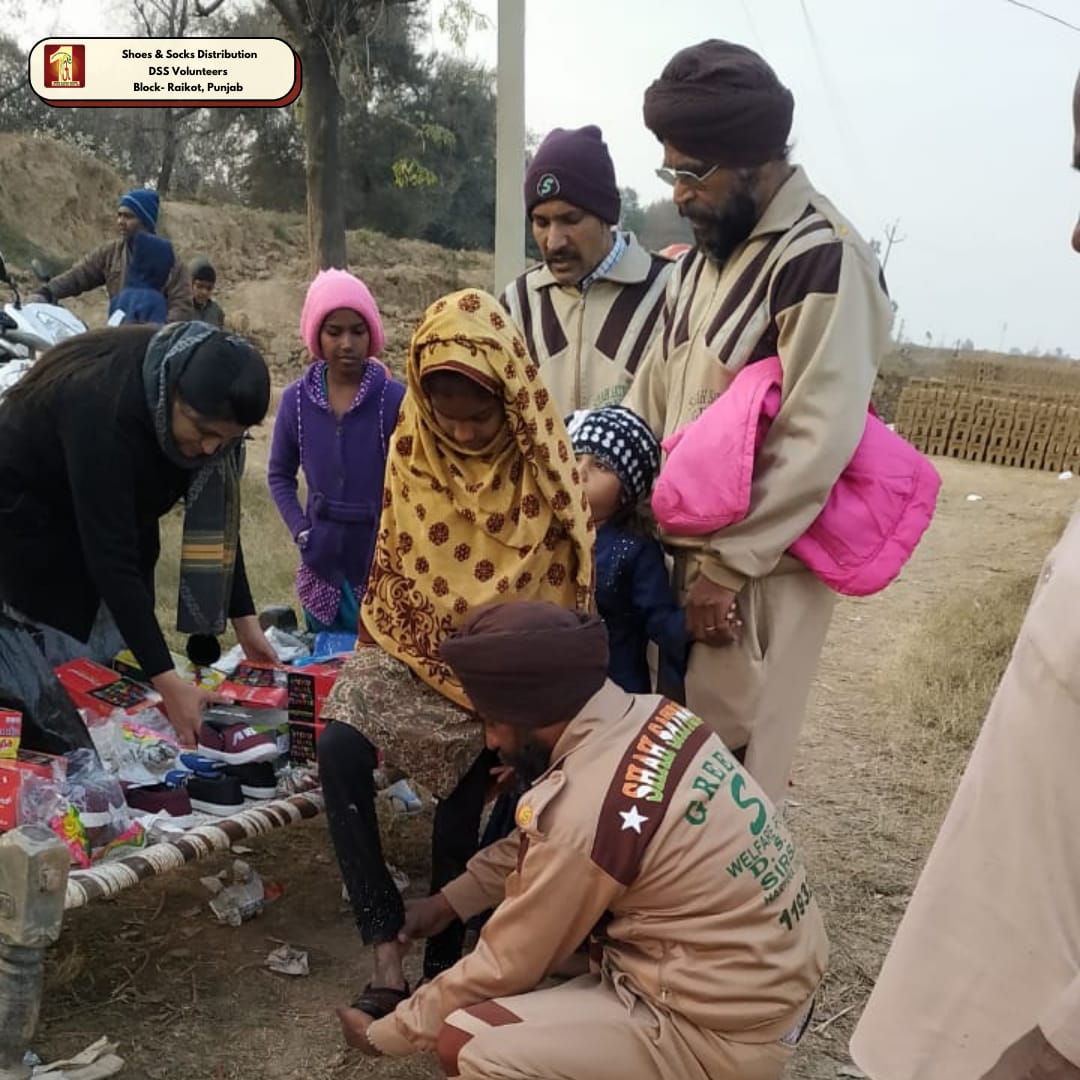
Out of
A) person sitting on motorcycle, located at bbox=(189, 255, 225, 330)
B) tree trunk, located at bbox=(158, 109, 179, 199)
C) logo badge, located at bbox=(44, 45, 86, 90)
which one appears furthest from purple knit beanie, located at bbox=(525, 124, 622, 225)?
tree trunk, located at bbox=(158, 109, 179, 199)

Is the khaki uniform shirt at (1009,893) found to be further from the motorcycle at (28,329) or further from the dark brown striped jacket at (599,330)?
the motorcycle at (28,329)

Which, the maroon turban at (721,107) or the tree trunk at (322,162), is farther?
the tree trunk at (322,162)

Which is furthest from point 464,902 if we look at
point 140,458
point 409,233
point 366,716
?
point 409,233

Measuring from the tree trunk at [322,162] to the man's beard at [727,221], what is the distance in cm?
1336

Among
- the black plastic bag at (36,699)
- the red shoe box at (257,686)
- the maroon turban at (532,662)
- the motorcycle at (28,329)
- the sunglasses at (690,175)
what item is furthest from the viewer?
the motorcycle at (28,329)

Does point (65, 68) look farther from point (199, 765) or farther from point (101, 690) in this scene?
point (199, 765)

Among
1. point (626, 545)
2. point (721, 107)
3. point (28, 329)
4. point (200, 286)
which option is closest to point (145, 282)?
point (200, 286)

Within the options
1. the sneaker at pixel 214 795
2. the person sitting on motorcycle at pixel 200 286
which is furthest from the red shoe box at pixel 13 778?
the person sitting on motorcycle at pixel 200 286

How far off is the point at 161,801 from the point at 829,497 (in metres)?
1.79

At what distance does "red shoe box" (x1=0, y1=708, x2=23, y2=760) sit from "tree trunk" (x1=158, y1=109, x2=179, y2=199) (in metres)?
23.7

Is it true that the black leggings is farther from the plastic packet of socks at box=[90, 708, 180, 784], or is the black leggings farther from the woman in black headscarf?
the plastic packet of socks at box=[90, 708, 180, 784]

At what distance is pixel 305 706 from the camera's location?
3.30 m

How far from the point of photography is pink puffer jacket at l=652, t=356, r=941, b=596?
8.25 ft

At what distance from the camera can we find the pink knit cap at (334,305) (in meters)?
3.91
